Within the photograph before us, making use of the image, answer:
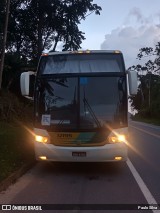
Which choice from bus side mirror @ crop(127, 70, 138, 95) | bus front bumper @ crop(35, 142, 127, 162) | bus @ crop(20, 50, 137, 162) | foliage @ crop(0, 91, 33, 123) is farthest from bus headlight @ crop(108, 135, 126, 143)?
foliage @ crop(0, 91, 33, 123)

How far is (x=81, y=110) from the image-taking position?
34.2 feet

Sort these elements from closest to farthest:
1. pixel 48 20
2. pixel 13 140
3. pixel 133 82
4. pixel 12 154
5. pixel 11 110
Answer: pixel 133 82
pixel 12 154
pixel 13 140
pixel 11 110
pixel 48 20

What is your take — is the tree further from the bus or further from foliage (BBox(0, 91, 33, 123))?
the bus

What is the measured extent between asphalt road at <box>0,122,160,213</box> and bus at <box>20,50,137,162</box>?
599mm

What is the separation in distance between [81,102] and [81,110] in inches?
8.6

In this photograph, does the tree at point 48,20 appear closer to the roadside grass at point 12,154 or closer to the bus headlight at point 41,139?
the roadside grass at point 12,154

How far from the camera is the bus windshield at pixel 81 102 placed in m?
10.3

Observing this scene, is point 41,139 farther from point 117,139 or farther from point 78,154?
point 117,139

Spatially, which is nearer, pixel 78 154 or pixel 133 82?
pixel 78 154

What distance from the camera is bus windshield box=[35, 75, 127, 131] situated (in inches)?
406

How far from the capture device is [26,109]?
29.6m

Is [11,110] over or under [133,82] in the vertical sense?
under

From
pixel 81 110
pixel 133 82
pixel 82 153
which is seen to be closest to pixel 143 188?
pixel 82 153

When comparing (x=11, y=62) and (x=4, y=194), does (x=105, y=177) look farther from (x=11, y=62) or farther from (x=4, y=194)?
(x=11, y=62)
